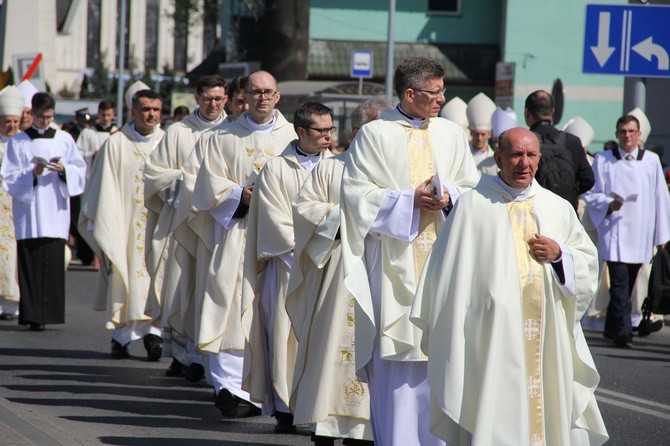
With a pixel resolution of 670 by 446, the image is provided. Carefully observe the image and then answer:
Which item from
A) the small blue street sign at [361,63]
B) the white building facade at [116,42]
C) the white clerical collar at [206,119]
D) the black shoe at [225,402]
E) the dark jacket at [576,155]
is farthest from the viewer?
the white building facade at [116,42]

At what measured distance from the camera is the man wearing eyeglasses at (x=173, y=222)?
10.7 meters

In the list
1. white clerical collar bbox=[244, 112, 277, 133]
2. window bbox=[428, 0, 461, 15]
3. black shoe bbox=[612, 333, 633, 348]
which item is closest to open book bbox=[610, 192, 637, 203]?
black shoe bbox=[612, 333, 633, 348]

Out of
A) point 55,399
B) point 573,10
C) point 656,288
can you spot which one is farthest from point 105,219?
point 573,10

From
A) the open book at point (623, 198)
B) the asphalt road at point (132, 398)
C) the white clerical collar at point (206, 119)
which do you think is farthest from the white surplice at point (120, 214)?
the open book at point (623, 198)

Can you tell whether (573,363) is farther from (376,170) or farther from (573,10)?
(573,10)

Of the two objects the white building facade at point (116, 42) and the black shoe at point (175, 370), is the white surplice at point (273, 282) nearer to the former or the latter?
the black shoe at point (175, 370)

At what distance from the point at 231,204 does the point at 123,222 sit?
311 centimetres

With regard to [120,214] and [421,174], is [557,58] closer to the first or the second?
[120,214]

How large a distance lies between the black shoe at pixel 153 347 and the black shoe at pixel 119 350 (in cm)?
20

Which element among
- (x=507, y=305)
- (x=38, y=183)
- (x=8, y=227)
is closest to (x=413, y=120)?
(x=507, y=305)

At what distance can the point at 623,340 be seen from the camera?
43.6 feet

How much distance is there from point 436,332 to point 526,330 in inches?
15.2

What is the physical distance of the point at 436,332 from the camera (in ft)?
20.9

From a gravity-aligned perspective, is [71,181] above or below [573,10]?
below
